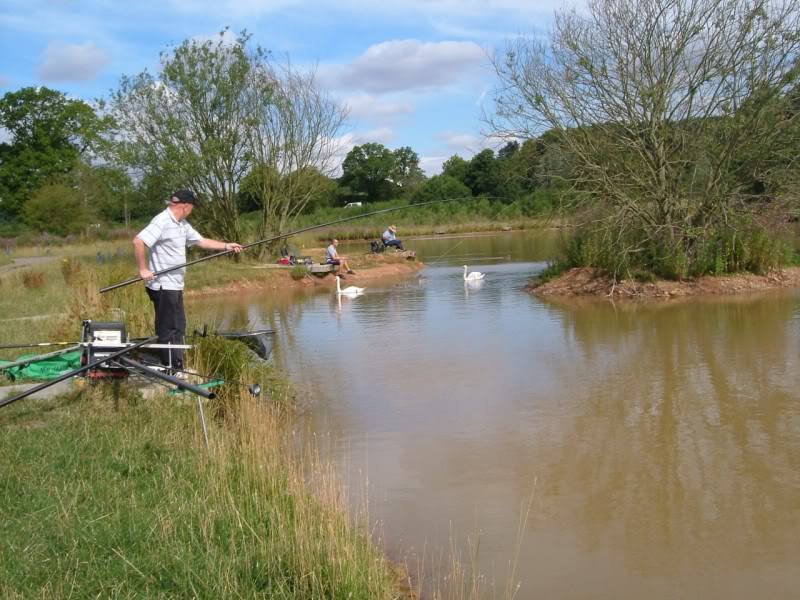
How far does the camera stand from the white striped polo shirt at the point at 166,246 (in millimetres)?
7621

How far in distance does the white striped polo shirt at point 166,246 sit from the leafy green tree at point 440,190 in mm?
56792

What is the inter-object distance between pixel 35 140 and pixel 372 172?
103 feet

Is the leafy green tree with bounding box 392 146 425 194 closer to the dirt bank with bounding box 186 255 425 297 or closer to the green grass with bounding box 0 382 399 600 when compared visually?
the dirt bank with bounding box 186 255 425 297

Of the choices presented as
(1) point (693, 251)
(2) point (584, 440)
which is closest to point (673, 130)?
(1) point (693, 251)

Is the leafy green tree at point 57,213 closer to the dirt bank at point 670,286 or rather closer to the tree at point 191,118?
the tree at point 191,118

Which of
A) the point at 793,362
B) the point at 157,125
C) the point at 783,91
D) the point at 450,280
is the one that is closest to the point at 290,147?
the point at 157,125

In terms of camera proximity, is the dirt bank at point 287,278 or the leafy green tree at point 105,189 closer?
the dirt bank at point 287,278

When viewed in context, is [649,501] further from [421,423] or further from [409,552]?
[421,423]

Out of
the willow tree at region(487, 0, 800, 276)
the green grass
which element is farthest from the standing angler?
the willow tree at region(487, 0, 800, 276)

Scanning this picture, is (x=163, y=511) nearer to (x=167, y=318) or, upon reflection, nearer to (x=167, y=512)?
(x=167, y=512)

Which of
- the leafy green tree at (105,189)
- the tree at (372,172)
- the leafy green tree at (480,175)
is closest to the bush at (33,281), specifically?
the leafy green tree at (105,189)

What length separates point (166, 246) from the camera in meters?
7.75

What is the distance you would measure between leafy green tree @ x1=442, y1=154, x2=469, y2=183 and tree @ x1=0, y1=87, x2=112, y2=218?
102 feet

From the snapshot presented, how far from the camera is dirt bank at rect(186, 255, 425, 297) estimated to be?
2355cm
